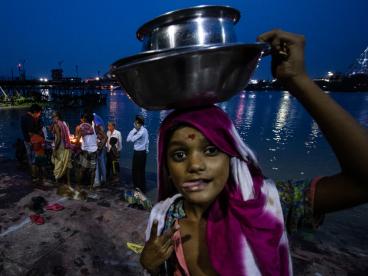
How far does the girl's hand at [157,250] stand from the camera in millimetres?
1261

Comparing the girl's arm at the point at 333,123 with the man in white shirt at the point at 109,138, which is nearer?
the girl's arm at the point at 333,123

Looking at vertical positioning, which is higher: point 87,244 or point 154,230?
point 154,230

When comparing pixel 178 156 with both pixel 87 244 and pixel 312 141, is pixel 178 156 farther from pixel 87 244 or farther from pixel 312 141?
pixel 312 141

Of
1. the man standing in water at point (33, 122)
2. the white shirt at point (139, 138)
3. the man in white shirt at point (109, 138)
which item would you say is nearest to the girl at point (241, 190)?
the white shirt at point (139, 138)

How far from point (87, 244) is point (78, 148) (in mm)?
3721

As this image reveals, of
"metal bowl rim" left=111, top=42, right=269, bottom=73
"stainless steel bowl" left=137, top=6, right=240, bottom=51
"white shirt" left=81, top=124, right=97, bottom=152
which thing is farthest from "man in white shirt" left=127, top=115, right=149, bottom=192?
"metal bowl rim" left=111, top=42, right=269, bottom=73

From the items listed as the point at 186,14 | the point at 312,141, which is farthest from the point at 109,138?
the point at 312,141

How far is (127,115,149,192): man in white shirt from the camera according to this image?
694cm

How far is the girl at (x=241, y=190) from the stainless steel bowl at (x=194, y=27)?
195mm

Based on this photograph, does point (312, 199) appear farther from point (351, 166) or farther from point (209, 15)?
point (209, 15)

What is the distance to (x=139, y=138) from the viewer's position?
7039mm

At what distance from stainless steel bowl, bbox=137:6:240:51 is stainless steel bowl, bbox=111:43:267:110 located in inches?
3.9

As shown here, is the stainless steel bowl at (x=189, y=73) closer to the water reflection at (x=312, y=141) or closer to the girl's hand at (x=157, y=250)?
the girl's hand at (x=157, y=250)

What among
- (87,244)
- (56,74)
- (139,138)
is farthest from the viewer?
(56,74)
